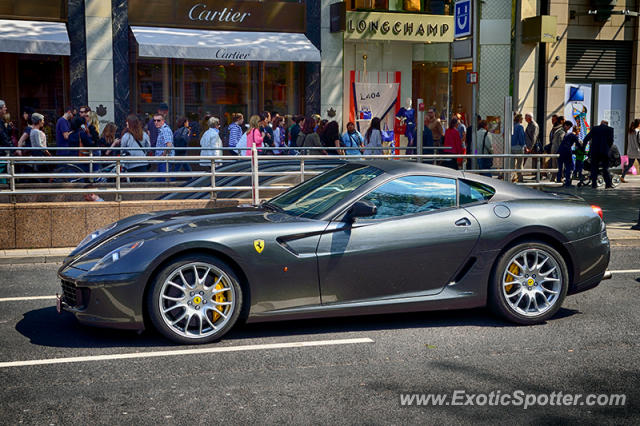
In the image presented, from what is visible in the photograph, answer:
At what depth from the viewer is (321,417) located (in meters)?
4.61

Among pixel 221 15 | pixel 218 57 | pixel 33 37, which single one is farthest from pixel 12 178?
pixel 221 15

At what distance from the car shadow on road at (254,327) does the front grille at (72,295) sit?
310 mm

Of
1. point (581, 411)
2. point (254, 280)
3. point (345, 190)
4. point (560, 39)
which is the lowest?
point (581, 411)

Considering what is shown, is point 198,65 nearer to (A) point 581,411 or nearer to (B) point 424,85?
(B) point 424,85

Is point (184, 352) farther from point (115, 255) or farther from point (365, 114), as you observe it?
point (365, 114)

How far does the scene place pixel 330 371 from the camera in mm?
5508

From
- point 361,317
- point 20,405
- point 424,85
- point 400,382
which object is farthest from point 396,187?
point 424,85

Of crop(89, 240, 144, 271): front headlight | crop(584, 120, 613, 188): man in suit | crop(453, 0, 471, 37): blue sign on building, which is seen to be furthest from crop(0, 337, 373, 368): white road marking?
crop(584, 120, 613, 188): man in suit

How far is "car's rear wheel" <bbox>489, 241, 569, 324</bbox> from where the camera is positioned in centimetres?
675

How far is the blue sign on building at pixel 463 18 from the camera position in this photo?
47.1ft

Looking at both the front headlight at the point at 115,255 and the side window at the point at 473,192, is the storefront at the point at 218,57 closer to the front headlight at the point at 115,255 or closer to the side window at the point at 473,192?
the side window at the point at 473,192

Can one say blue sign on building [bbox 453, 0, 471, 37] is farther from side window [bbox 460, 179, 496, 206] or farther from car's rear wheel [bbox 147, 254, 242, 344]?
car's rear wheel [bbox 147, 254, 242, 344]

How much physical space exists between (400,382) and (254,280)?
4.83 ft

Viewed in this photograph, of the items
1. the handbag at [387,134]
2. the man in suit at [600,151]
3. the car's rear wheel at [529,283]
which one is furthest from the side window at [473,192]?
the handbag at [387,134]
